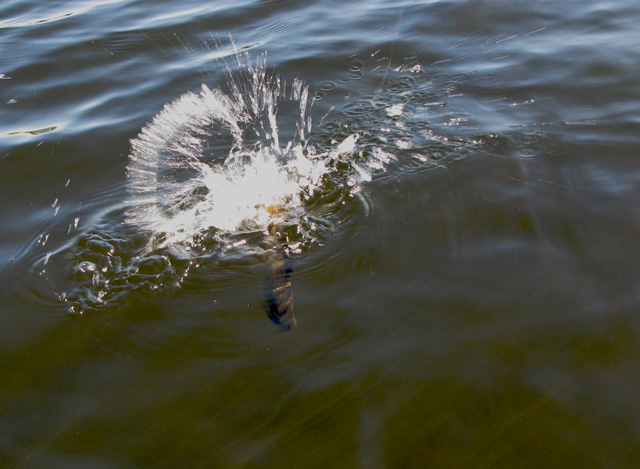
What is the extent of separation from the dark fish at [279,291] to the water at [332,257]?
0.05m

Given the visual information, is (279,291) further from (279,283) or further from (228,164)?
(228,164)

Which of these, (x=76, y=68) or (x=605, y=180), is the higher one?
(x=76, y=68)

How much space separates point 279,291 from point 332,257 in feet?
1.26

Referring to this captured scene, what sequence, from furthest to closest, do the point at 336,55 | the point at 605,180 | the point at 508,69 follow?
the point at 336,55 → the point at 508,69 → the point at 605,180

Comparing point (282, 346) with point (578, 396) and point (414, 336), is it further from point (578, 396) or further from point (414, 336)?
point (578, 396)

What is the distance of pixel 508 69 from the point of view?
191 inches

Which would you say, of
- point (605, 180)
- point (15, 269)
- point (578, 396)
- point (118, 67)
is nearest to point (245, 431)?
point (578, 396)

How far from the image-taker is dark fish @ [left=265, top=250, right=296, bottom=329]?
2.61m

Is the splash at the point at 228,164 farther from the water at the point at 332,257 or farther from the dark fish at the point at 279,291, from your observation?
the dark fish at the point at 279,291

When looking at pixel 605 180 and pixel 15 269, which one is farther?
pixel 605 180

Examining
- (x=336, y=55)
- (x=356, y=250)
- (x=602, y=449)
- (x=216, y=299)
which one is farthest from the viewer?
(x=336, y=55)

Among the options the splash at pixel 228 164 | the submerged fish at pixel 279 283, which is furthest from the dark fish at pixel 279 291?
the splash at pixel 228 164

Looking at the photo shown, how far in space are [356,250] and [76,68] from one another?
4.29 metres

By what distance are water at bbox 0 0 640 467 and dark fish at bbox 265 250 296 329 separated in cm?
5
